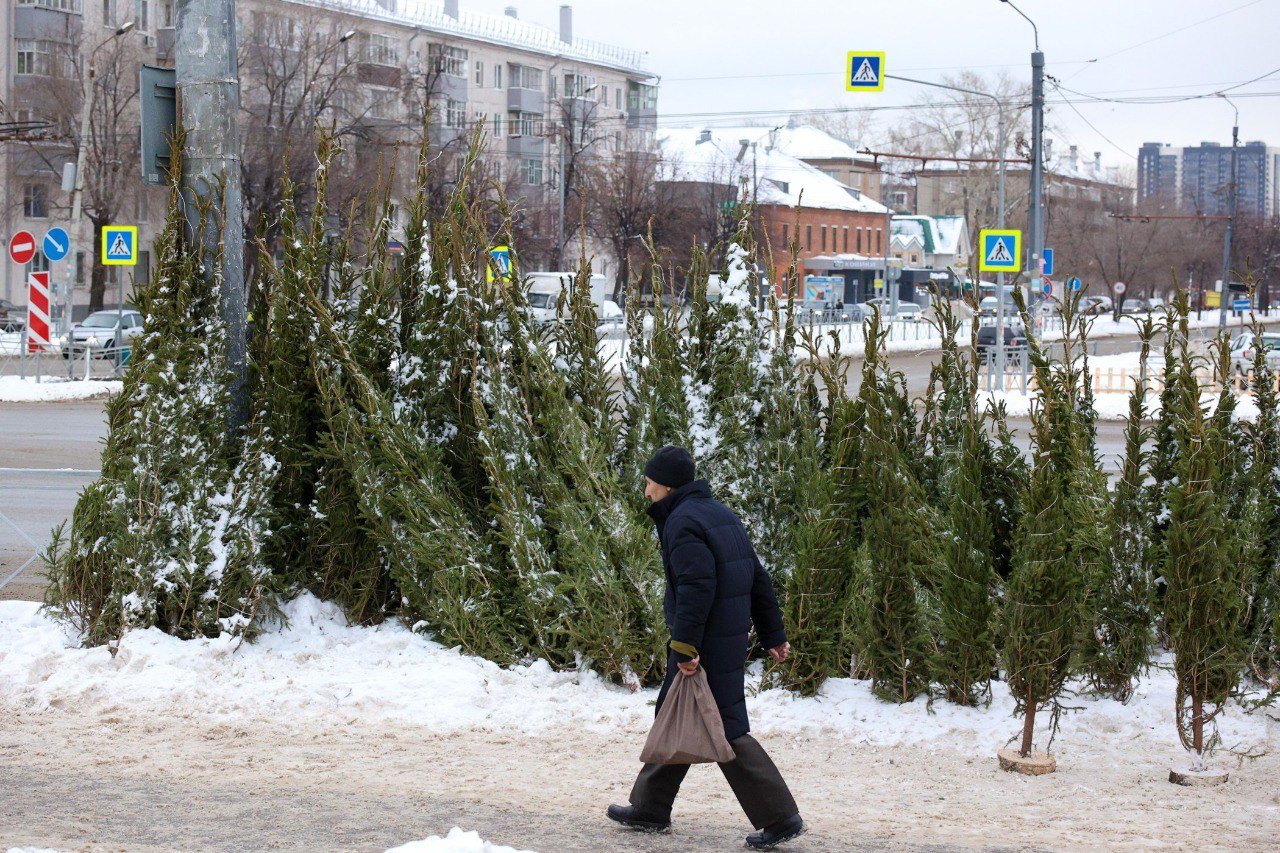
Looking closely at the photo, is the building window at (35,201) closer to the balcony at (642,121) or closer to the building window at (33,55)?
the building window at (33,55)

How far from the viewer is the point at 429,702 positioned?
21.8ft

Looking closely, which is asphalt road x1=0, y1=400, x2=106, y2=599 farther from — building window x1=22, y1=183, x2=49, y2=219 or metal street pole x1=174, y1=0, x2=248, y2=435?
building window x1=22, y1=183, x2=49, y2=219

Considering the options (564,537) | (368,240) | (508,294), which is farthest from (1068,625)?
(368,240)

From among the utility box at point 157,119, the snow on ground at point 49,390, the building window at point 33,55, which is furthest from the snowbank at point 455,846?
the building window at point 33,55

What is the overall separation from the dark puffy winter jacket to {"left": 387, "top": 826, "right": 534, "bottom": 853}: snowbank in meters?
0.90

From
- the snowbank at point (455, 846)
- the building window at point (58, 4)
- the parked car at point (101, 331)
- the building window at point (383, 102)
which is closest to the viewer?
the snowbank at point (455, 846)

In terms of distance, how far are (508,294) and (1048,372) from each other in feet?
9.89

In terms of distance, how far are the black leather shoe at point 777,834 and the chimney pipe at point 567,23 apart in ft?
279

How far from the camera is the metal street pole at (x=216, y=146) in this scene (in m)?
7.70

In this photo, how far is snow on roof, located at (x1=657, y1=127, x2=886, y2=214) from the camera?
77125 mm

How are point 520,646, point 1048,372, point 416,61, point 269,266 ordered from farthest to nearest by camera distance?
1. point 416,61
2. point 269,266
3. point 520,646
4. point 1048,372

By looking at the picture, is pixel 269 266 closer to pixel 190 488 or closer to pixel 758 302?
pixel 190 488

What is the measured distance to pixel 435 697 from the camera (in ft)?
21.9

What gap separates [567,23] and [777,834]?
283ft
